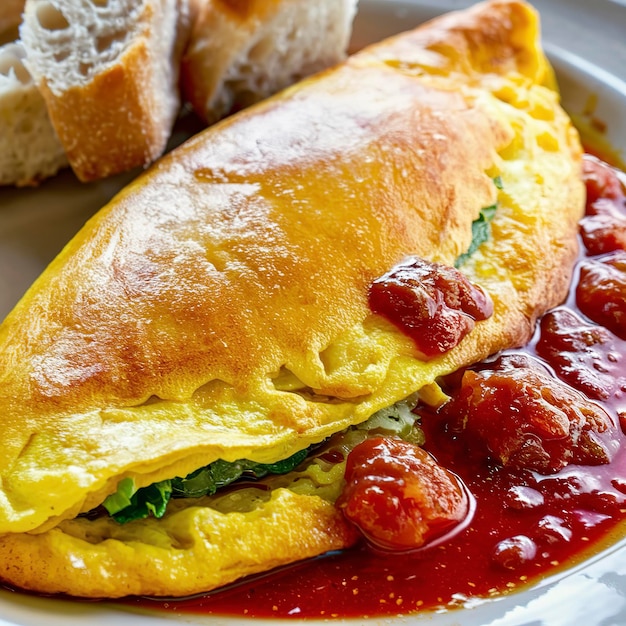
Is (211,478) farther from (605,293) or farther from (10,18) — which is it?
(10,18)

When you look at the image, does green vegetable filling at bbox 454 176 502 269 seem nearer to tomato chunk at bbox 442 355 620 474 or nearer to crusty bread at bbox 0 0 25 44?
tomato chunk at bbox 442 355 620 474

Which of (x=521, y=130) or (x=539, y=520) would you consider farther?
(x=521, y=130)

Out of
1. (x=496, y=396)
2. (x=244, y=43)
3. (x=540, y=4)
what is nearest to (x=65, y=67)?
(x=244, y=43)

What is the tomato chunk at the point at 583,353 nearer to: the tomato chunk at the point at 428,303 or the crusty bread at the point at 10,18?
the tomato chunk at the point at 428,303

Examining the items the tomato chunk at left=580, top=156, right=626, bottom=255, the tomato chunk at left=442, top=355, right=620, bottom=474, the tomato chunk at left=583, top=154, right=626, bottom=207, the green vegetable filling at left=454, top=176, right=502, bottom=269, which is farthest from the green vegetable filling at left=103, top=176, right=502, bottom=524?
the tomato chunk at left=583, top=154, right=626, bottom=207

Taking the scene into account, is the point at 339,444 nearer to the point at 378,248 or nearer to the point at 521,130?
the point at 378,248
